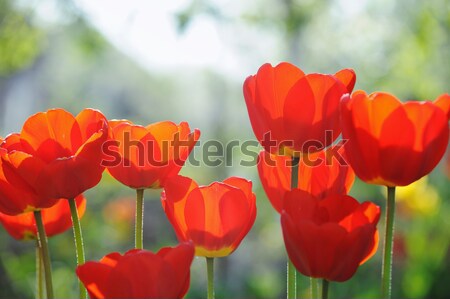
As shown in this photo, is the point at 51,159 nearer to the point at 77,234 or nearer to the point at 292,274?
the point at 77,234

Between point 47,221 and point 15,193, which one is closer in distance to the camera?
point 15,193

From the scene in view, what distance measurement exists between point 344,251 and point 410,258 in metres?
2.94

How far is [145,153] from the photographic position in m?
0.63

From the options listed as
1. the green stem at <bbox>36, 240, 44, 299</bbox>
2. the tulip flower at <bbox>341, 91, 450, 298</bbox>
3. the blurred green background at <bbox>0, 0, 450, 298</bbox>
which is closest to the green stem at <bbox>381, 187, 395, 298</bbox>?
the tulip flower at <bbox>341, 91, 450, 298</bbox>

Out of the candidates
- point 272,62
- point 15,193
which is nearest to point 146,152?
point 15,193

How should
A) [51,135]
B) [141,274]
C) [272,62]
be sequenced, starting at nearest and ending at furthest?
1. [141,274]
2. [51,135]
3. [272,62]

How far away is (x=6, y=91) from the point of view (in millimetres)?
11672

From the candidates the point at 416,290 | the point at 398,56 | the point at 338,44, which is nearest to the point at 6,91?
the point at 338,44

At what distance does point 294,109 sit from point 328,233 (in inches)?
4.8

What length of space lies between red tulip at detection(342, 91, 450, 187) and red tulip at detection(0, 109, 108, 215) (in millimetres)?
203

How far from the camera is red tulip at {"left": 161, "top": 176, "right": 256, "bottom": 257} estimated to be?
60cm

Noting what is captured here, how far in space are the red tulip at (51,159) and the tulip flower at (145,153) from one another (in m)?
0.03

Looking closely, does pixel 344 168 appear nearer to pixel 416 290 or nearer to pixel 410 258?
pixel 416 290

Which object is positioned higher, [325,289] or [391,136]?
[391,136]
